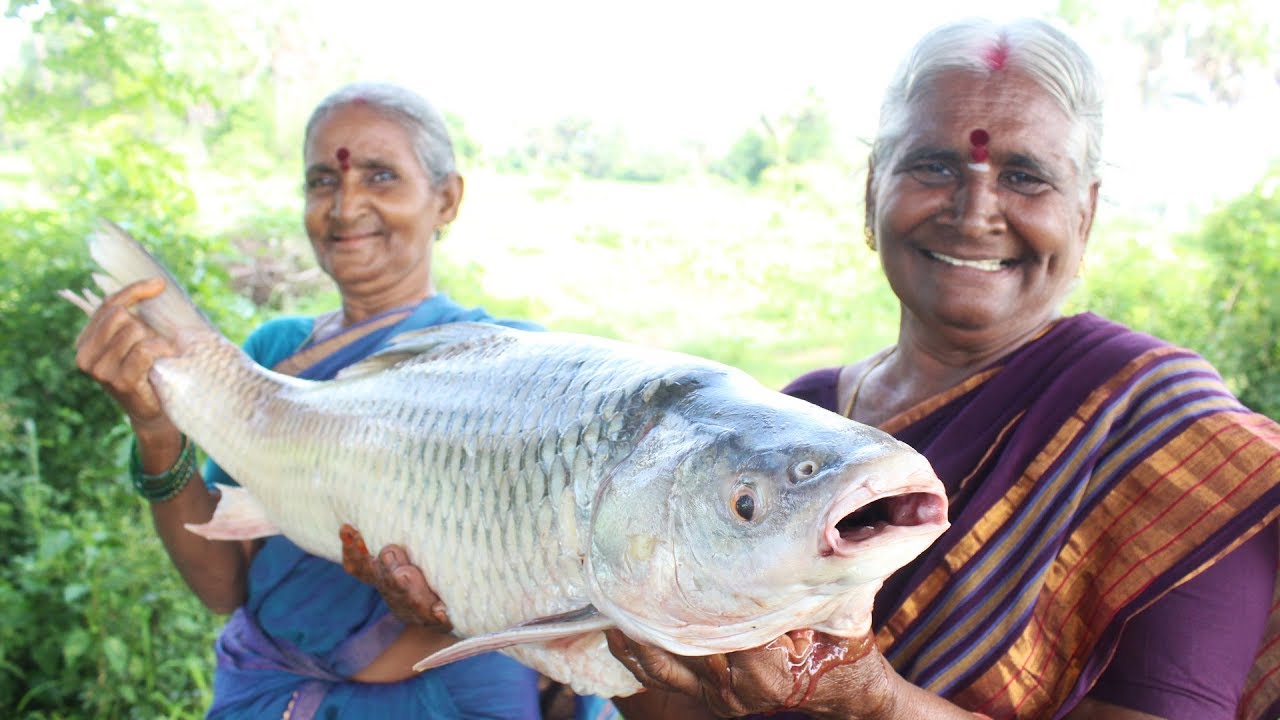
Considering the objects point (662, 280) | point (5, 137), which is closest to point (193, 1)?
point (5, 137)

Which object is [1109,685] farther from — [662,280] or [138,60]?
[662,280]

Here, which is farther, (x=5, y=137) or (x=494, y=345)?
(x=5, y=137)

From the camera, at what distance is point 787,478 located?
3.83 ft

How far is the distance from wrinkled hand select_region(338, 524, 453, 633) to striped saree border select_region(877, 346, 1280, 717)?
93 centimetres

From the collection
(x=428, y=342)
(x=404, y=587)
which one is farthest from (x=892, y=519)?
(x=428, y=342)

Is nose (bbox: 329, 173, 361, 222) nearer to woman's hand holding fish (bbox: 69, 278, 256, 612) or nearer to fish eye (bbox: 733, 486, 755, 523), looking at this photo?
woman's hand holding fish (bbox: 69, 278, 256, 612)

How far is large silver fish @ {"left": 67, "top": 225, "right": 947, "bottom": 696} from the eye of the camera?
1.16 meters

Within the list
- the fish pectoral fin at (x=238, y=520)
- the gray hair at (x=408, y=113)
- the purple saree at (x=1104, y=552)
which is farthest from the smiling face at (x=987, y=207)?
the fish pectoral fin at (x=238, y=520)

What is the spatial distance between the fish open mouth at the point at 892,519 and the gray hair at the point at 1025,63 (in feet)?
3.52

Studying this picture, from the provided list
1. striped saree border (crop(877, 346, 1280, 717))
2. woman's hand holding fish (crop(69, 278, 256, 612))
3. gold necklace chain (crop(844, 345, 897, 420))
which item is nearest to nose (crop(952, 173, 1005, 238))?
striped saree border (crop(877, 346, 1280, 717))

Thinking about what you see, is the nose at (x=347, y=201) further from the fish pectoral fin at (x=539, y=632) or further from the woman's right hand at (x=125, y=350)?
the fish pectoral fin at (x=539, y=632)

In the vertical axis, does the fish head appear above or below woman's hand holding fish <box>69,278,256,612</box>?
above

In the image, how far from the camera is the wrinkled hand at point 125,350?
236 centimetres

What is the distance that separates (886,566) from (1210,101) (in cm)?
1286
